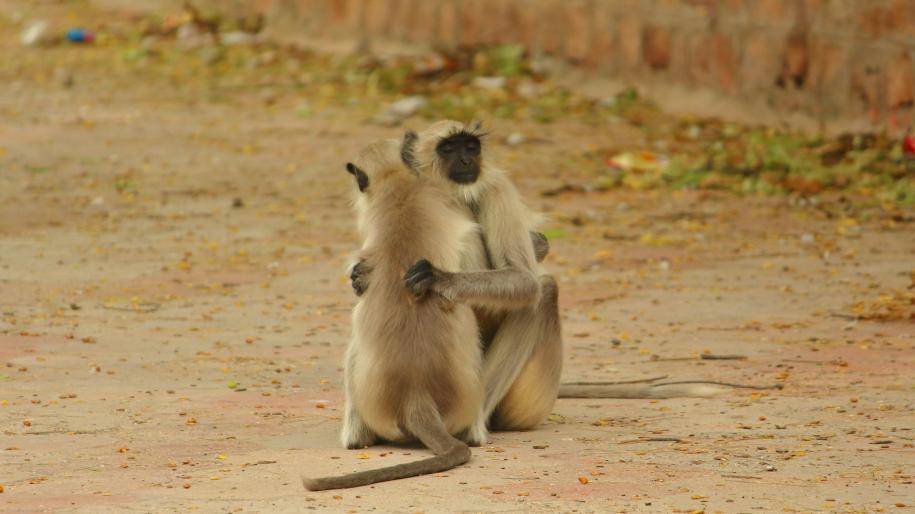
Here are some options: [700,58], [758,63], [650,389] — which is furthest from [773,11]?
[650,389]

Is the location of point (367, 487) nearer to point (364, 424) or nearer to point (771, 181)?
point (364, 424)

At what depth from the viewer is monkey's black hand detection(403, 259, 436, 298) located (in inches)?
210

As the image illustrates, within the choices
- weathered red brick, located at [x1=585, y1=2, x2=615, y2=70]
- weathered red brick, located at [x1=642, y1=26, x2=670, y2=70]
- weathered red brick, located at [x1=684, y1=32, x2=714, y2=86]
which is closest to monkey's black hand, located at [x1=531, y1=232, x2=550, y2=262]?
weathered red brick, located at [x1=684, y1=32, x2=714, y2=86]

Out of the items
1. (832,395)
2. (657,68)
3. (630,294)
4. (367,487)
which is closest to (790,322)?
(630,294)

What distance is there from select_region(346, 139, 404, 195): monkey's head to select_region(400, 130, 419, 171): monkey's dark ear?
0.30 ft

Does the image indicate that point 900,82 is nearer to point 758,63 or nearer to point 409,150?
point 758,63

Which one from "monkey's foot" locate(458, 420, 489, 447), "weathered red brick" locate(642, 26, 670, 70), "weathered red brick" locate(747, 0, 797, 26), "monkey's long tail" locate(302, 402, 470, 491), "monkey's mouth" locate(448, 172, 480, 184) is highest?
"weathered red brick" locate(747, 0, 797, 26)

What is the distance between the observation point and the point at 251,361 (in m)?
7.23

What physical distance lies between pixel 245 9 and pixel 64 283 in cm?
928

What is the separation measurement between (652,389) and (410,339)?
1472mm

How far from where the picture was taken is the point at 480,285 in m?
5.52

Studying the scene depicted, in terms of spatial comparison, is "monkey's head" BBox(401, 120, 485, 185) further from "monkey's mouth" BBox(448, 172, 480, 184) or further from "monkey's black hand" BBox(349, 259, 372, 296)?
"monkey's black hand" BBox(349, 259, 372, 296)

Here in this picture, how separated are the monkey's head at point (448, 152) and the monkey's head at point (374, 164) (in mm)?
100

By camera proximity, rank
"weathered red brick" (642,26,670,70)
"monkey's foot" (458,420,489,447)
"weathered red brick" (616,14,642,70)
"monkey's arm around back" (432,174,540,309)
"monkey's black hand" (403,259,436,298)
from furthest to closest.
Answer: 1. "weathered red brick" (616,14,642,70)
2. "weathered red brick" (642,26,670,70)
3. "monkey's foot" (458,420,489,447)
4. "monkey's arm around back" (432,174,540,309)
5. "monkey's black hand" (403,259,436,298)
